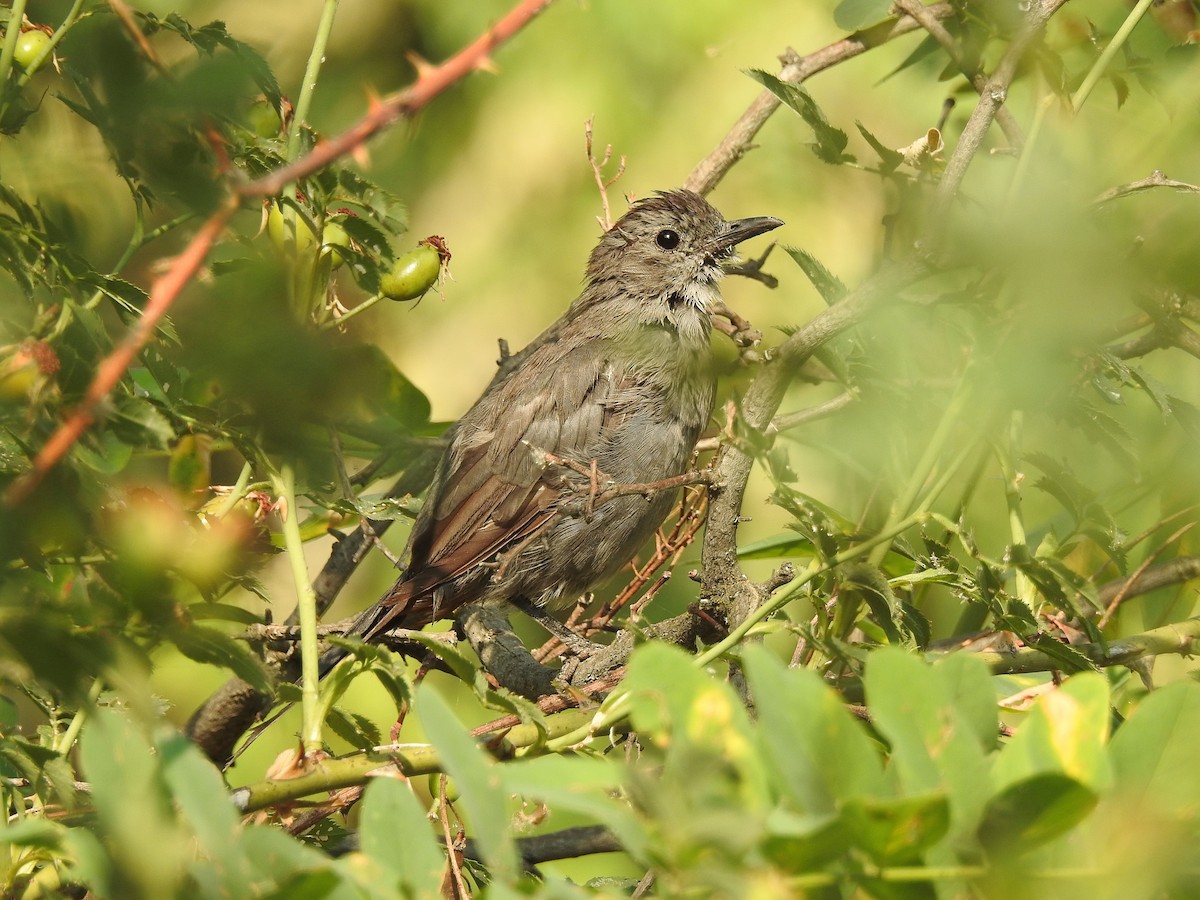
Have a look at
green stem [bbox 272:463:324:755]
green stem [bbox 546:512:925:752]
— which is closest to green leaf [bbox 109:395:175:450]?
green stem [bbox 272:463:324:755]

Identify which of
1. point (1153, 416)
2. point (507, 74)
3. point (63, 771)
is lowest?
point (63, 771)

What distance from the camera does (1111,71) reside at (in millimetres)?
2453

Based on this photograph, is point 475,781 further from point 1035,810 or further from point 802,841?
point 1035,810

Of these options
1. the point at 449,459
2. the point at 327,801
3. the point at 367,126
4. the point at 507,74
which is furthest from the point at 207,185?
the point at 507,74

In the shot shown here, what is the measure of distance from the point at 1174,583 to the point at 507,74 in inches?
130

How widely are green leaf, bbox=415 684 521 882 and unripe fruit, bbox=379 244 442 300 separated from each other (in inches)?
61.3

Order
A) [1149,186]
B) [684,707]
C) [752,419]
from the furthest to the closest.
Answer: [752,419]
[1149,186]
[684,707]

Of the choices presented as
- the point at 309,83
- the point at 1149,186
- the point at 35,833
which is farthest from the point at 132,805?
the point at 309,83

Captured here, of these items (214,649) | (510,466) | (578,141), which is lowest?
(214,649)

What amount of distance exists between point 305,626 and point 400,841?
2.68 ft

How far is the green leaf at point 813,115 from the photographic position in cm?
216

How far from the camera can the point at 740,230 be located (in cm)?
480

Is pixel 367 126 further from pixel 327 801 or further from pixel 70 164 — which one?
pixel 327 801

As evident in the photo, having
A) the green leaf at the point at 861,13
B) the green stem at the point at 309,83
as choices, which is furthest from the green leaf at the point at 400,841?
the green leaf at the point at 861,13
